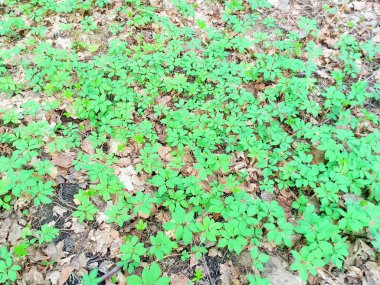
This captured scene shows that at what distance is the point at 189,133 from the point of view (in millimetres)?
3453

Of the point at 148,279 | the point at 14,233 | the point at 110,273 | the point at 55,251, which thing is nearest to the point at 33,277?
the point at 55,251

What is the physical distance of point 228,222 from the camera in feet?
8.95

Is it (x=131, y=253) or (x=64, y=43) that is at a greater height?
(x=64, y=43)

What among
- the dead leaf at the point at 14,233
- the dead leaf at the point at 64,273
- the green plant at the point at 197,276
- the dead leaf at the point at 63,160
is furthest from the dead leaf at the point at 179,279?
the dead leaf at the point at 63,160

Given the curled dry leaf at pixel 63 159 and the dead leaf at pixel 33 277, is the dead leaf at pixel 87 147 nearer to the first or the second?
the curled dry leaf at pixel 63 159

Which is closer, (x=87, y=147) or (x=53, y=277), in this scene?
(x=53, y=277)

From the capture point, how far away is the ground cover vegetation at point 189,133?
271 centimetres

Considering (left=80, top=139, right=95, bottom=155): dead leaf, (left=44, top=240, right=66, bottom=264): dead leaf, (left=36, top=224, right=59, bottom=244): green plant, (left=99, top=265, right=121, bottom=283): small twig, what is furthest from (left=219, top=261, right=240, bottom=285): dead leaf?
(left=80, top=139, right=95, bottom=155): dead leaf

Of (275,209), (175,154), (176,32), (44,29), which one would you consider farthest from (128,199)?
(44,29)

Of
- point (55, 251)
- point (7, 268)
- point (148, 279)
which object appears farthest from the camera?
point (55, 251)

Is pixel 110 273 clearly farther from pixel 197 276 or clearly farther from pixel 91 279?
pixel 197 276

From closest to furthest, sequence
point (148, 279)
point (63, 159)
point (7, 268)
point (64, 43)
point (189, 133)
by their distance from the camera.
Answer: point (148, 279)
point (7, 268)
point (63, 159)
point (189, 133)
point (64, 43)

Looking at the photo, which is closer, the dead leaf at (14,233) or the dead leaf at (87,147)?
the dead leaf at (14,233)

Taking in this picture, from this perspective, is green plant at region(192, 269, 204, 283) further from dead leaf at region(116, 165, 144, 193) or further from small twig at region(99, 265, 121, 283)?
dead leaf at region(116, 165, 144, 193)
